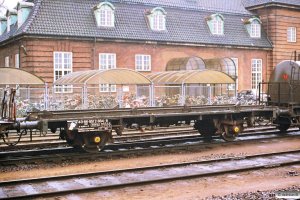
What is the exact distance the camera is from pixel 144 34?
34688mm

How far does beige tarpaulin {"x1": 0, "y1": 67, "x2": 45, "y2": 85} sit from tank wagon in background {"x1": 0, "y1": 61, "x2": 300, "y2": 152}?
5972 mm

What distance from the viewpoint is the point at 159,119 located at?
55.8 ft

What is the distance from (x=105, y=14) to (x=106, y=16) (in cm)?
17

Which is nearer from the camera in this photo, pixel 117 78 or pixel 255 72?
pixel 117 78

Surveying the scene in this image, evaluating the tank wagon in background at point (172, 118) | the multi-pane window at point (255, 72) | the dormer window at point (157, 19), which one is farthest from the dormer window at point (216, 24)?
the tank wagon in background at point (172, 118)

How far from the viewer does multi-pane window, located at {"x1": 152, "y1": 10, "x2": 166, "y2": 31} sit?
35.6 m

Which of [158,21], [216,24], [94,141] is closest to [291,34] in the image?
[216,24]

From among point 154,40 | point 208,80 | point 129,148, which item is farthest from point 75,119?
point 154,40

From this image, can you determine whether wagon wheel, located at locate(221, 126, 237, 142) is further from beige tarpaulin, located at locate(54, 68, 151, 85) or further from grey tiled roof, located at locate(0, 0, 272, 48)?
grey tiled roof, located at locate(0, 0, 272, 48)

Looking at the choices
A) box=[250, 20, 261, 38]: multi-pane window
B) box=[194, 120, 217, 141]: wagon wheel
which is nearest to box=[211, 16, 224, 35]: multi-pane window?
box=[250, 20, 261, 38]: multi-pane window

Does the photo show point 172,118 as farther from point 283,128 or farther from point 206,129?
point 283,128

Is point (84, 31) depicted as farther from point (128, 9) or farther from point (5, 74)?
point (5, 74)

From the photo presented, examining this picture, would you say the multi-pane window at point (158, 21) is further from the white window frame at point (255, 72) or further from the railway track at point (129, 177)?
the railway track at point (129, 177)

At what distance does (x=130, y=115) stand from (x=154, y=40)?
19.5m
